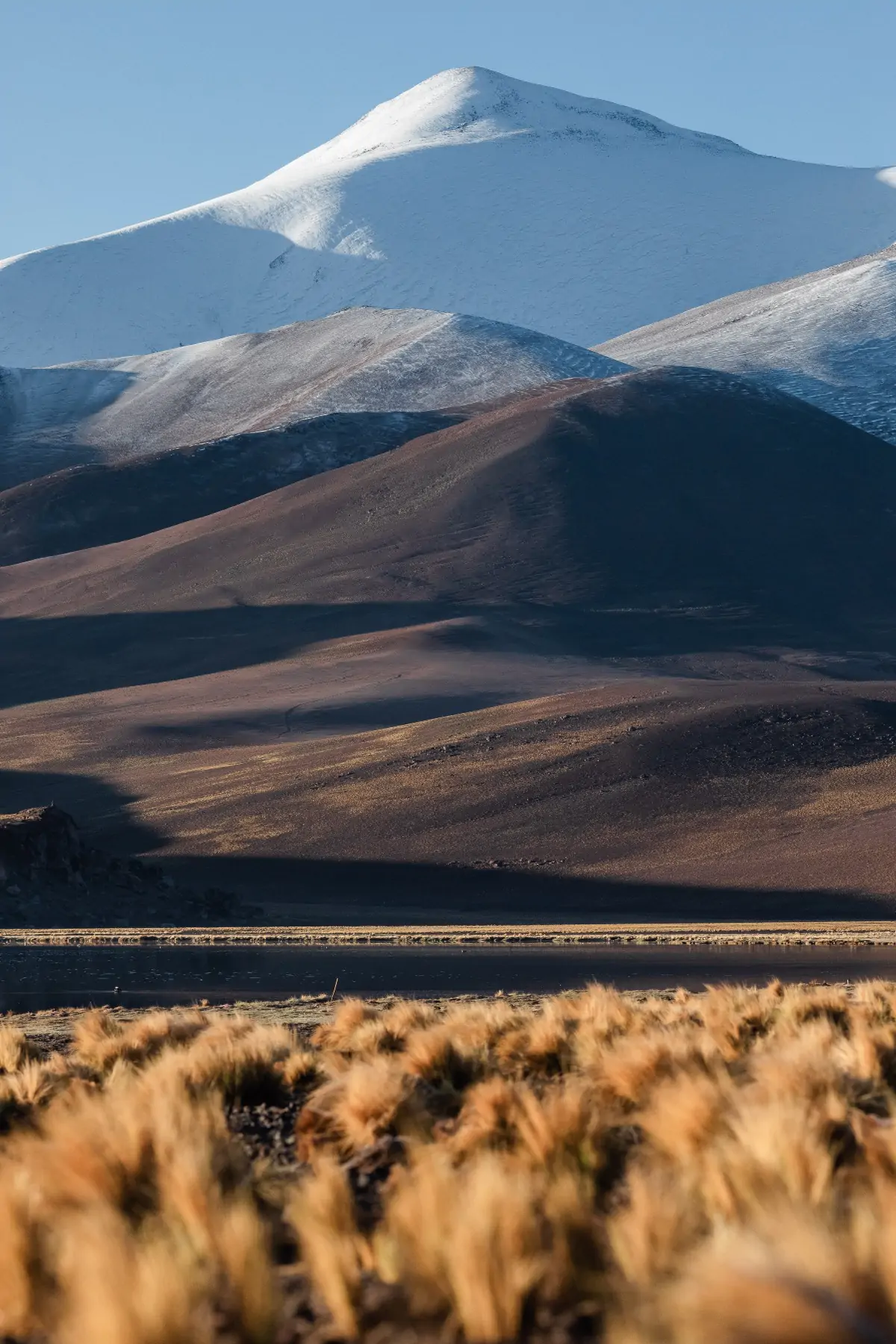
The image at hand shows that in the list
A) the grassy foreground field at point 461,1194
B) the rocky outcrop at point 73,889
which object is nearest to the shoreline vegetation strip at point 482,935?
the rocky outcrop at point 73,889

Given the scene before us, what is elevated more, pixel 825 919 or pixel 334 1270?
pixel 334 1270

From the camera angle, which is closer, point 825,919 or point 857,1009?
point 857,1009

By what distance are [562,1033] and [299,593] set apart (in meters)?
133

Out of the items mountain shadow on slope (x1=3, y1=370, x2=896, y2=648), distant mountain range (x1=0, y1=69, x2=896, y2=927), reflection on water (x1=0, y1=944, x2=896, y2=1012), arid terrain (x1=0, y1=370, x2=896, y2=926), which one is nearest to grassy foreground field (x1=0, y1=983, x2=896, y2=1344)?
reflection on water (x1=0, y1=944, x2=896, y2=1012)

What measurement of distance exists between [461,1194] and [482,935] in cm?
4565

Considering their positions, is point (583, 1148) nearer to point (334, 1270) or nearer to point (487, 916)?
point (334, 1270)

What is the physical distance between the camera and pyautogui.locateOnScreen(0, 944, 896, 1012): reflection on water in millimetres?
30000

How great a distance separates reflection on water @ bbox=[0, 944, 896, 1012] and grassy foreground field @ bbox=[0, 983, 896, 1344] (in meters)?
16.7

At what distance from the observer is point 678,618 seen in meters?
140

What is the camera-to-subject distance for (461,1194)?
6.54 metres

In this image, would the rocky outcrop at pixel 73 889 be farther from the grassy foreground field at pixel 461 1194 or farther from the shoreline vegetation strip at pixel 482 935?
the grassy foreground field at pixel 461 1194

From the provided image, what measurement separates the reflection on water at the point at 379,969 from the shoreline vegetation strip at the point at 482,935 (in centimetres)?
221

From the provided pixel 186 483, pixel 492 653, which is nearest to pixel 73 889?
pixel 492 653

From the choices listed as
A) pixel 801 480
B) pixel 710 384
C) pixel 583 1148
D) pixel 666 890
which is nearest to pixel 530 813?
pixel 666 890
